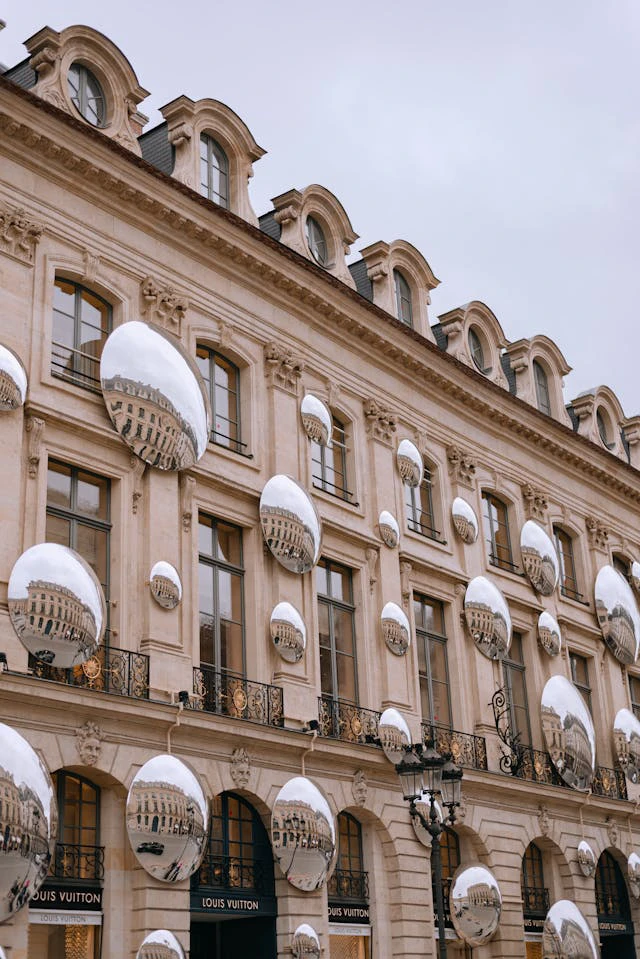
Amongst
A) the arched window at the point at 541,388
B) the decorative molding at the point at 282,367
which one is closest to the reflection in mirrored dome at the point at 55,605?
the decorative molding at the point at 282,367

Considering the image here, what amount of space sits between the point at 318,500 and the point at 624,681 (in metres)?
11.8

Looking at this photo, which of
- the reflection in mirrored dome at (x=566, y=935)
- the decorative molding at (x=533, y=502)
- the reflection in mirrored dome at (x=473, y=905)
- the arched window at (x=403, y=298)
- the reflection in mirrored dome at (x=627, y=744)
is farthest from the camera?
the decorative molding at (x=533, y=502)

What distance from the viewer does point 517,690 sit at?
28.0 m

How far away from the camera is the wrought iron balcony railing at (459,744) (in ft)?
80.0

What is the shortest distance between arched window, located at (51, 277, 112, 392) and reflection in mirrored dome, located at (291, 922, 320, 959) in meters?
8.48

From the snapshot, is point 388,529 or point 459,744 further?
point 459,744

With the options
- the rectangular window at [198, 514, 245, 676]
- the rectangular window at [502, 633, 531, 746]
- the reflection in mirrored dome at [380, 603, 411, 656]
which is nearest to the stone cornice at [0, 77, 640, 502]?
the rectangular window at [198, 514, 245, 676]

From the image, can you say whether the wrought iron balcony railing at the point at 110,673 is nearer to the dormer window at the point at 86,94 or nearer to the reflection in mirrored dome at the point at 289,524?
the reflection in mirrored dome at the point at 289,524

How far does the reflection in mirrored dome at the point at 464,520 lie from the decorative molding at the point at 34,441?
1067cm

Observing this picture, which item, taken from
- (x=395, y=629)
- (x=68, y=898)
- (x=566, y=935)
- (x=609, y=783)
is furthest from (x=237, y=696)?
(x=609, y=783)

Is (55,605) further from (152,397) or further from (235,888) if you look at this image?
(235,888)

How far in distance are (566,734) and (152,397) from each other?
12441 millimetres

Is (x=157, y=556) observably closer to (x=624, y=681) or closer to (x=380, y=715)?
(x=380, y=715)

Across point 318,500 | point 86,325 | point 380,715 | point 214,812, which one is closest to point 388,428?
point 318,500
